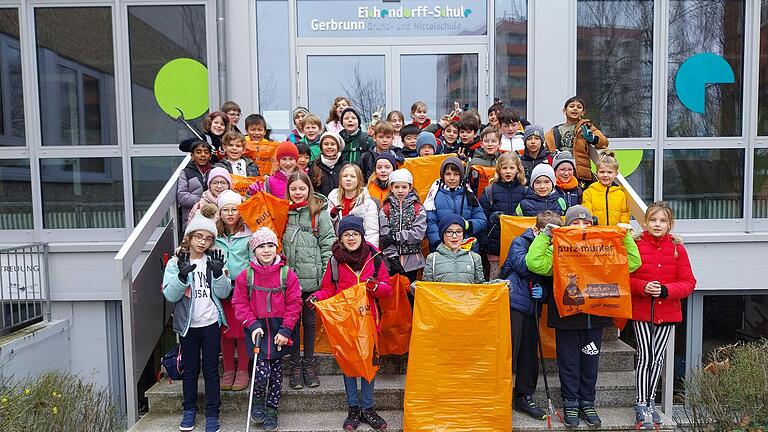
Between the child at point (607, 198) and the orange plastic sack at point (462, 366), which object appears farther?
the child at point (607, 198)

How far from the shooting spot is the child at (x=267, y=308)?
4.32 meters

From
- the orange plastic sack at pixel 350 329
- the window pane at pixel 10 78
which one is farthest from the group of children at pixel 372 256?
the window pane at pixel 10 78

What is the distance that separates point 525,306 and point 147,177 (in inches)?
213

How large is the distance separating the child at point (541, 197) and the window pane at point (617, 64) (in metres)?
3.25

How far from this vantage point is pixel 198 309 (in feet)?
14.4

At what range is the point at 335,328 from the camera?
168 inches

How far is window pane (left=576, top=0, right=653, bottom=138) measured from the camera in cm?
776

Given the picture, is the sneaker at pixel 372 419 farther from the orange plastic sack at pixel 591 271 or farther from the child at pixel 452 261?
the orange plastic sack at pixel 591 271

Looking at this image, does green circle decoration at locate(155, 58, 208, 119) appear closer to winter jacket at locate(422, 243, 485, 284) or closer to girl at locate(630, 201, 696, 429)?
winter jacket at locate(422, 243, 485, 284)

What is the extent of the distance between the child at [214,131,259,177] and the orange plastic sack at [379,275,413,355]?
197cm

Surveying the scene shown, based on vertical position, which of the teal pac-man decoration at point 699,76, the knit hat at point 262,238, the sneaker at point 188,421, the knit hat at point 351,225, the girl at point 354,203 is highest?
the teal pac-man decoration at point 699,76

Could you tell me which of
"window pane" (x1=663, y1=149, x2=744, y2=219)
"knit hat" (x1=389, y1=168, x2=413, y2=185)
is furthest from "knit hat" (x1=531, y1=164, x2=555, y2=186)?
"window pane" (x1=663, y1=149, x2=744, y2=219)

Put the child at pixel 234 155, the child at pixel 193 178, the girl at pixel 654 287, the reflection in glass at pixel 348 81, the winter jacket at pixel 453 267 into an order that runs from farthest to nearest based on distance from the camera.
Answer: the reflection in glass at pixel 348 81 < the child at pixel 234 155 < the child at pixel 193 178 < the winter jacket at pixel 453 267 < the girl at pixel 654 287

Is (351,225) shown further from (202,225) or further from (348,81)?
(348,81)
